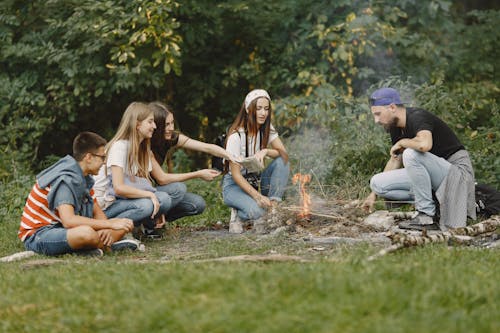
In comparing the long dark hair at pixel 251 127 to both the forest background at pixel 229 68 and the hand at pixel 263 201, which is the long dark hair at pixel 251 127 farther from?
the forest background at pixel 229 68

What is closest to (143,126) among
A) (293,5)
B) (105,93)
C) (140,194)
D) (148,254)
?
(140,194)

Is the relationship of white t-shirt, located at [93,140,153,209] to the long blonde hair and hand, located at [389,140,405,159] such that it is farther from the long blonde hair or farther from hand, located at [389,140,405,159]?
hand, located at [389,140,405,159]

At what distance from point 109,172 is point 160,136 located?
746 mm

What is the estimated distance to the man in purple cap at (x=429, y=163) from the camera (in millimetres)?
7387

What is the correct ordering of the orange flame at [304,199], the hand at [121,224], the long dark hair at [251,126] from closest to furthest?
the hand at [121,224], the orange flame at [304,199], the long dark hair at [251,126]

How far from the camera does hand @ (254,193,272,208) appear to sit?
7867mm

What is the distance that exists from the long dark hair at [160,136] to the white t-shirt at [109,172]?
0.57 metres

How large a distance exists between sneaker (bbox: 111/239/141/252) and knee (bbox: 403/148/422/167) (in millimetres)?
2601

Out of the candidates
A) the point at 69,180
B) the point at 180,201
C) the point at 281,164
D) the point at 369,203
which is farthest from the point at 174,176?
the point at 369,203

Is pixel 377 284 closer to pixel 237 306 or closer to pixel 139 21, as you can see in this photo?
→ pixel 237 306

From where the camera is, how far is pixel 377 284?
14.6 ft

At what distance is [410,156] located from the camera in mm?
7430

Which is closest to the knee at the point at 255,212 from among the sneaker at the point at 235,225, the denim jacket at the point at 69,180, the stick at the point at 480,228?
the sneaker at the point at 235,225

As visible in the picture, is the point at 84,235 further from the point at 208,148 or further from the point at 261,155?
the point at 261,155
